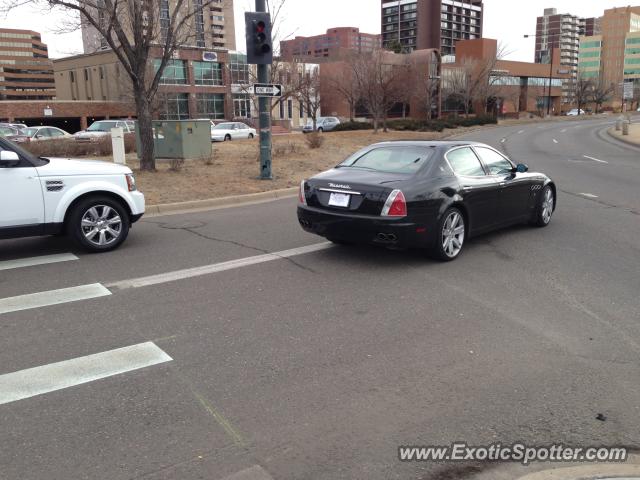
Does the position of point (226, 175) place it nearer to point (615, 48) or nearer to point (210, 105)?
point (210, 105)

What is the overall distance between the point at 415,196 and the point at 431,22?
13975cm

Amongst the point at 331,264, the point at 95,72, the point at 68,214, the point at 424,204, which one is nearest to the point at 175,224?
the point at 68,214

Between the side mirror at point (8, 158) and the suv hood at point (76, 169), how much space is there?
33cm

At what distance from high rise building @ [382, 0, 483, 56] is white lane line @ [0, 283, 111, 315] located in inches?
5136

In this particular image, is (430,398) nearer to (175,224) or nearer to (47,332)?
(47,332)

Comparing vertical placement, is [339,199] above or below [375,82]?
below

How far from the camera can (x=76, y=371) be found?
14.1ft

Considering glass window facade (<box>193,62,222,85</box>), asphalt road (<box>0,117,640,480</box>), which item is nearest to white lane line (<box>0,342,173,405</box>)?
asphalt road (<box>0,117,640,480</box>)

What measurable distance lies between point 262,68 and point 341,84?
43.1 meters

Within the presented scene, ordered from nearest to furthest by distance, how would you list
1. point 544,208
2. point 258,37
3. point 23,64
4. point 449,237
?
1. point 449,237
2. point 544,208
3. point 258,37
4. point 23,64

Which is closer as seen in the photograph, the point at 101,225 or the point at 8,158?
the point at 8,158

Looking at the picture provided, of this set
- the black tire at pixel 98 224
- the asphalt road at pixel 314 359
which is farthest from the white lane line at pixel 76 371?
the black tire at pixel 98 224

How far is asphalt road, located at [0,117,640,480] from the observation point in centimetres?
336

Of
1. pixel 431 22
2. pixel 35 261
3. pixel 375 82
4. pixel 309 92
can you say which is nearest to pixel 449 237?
pixel 35 261
